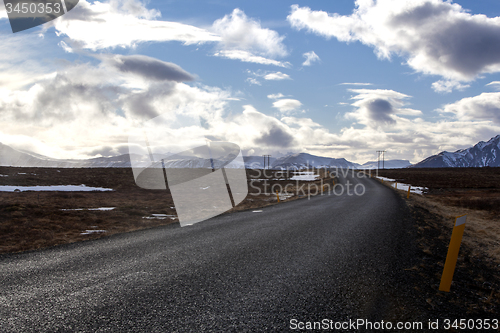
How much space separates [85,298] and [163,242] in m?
3.64

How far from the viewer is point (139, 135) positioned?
6180 millimetres

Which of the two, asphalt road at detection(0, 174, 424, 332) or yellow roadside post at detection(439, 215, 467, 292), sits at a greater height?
yellow roadside post at detection(439, 215, 467, 292)

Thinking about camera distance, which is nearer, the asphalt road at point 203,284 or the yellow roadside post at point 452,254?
the asphalt road at point 203,284

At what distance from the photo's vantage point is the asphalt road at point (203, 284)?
3.35m

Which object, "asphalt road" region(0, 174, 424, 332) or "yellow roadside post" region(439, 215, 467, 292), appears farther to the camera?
"yellow roadside post" region(439, 215, 467, 292)

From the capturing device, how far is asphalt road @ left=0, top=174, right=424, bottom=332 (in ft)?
11.0

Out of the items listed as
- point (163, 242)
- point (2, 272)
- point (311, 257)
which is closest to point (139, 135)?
point (163, 242)

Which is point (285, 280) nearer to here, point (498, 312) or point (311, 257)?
point (311, 257)

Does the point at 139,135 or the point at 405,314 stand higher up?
the point at 139,135

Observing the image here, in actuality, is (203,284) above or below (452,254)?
below

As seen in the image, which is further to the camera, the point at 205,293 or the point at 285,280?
the point at 285,280

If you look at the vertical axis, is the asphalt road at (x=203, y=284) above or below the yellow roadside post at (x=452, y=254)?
below

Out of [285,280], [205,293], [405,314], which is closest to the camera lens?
[405,314]

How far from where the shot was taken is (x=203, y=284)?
14.6 ft
